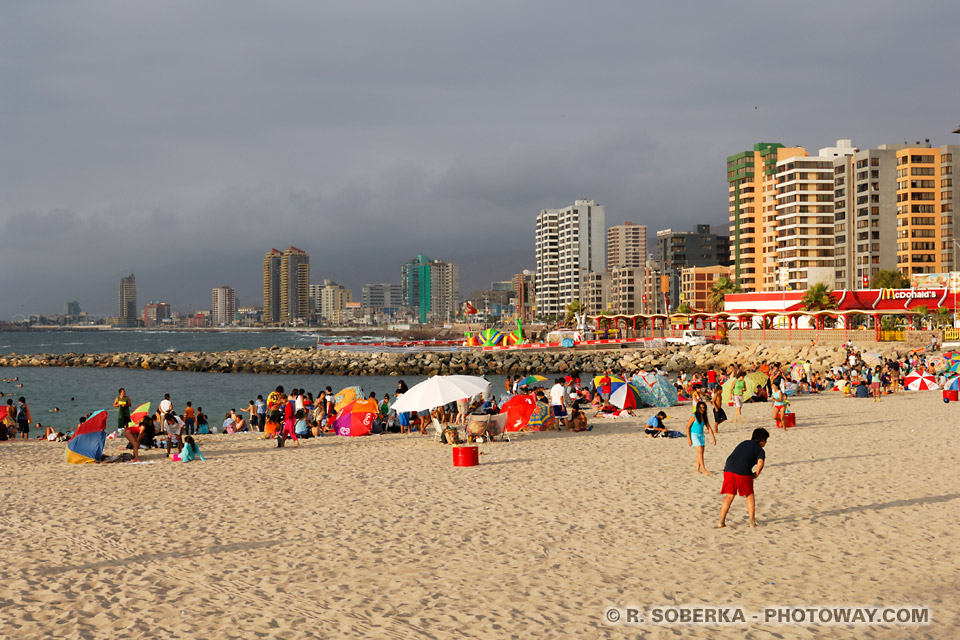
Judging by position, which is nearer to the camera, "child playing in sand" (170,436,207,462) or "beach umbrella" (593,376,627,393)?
"child playing in sand" (170,436,207,462)

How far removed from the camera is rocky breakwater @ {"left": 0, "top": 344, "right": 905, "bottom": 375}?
6116 centimetres

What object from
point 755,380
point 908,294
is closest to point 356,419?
point 755,380

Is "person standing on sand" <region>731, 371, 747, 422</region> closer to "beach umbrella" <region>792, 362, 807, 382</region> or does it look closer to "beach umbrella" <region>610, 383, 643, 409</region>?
"beach umbrella" <region>610, 383, 643, 409</region>

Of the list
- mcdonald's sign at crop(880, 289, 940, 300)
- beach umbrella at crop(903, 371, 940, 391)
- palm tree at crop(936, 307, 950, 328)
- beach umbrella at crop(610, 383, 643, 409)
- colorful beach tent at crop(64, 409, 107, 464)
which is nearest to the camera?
colorful beach tent at crop(64, 409, 107, 464)

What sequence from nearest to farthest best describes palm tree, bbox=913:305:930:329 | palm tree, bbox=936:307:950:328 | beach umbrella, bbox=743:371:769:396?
1. beach umbrella, bbox=743:371:769:396
2. palm tree, bbox=913:305:930:329
3. palm tree, bbox=936:307:950:328

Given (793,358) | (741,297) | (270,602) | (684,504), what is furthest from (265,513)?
(741,297)

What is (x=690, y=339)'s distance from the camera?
74.6 m

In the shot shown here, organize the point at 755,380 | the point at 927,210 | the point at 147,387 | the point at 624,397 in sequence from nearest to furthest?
the point at 624,397 → the point at 755,380 → the point at 147,387 → the point at 927,210

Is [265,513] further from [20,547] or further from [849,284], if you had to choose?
[849,284]

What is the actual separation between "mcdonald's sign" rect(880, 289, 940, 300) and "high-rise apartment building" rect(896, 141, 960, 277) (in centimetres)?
3741

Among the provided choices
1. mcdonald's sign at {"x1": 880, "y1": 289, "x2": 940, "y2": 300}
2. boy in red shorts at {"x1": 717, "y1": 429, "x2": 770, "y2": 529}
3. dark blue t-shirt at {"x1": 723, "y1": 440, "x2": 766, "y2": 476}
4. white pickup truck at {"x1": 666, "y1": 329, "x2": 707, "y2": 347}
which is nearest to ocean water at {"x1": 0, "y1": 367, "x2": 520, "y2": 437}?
white pickup truck at {"x1": 666, "y1": 329, "x2": 707, "y2": 347}

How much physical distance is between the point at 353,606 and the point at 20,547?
4.91 meters

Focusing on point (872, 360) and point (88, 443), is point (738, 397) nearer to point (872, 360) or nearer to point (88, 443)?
point (88, 443)

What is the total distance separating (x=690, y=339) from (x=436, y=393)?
6116cm
